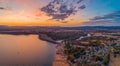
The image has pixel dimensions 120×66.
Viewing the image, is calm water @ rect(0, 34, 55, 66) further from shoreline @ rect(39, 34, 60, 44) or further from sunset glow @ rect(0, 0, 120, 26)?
sunset glow @ rect(0, 0, 120, 26)

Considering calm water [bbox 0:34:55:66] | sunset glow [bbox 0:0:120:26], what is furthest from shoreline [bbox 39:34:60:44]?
sunset glow [bbox 0:0:120:26]

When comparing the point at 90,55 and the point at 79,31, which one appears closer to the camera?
the point at 90,55

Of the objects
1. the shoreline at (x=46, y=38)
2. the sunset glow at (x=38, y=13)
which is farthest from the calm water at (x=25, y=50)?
the sunset glow at (x=38, y=13)

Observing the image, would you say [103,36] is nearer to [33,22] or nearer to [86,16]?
[86,16]

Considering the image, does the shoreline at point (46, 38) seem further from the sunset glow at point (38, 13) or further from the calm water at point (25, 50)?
the sunset glow at point (38, 13)

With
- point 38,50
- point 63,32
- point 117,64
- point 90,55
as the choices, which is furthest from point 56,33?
point 117,64

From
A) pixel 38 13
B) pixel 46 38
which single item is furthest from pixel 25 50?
pixel 38 13

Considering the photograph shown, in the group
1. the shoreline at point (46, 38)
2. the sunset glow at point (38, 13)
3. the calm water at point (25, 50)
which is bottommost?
the calm water at point (25, 50)

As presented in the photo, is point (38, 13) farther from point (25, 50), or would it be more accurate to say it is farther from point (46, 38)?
point (25, 50)
